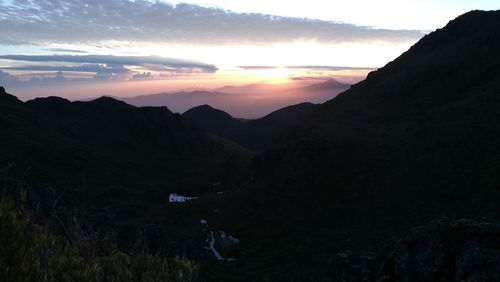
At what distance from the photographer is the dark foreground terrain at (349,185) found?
18.6m

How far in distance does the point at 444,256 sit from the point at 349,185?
36.2 metres

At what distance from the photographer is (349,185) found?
52156mm

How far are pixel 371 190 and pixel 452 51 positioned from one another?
49.7 metres

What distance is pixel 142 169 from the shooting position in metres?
106

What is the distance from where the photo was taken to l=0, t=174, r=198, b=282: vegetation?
16.7 ft

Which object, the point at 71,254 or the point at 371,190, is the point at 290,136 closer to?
the point at 371,190

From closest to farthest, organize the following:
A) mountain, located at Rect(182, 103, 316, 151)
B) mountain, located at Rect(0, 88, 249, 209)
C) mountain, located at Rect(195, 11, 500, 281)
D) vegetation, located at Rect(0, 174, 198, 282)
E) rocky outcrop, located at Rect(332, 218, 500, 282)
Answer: vegetation, located at Rect(0, 174, 198, 282)
rocky outcrop, located at Rect(332, 218, 500, 282)
mountain, located at Rect(195, 11, 500, 281)
mountain, located at Rect(0, 88, 249, 209)
mountain, located at Rect(182, 103, 316, 151)

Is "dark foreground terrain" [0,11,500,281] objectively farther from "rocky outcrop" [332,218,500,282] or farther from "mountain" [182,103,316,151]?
"mountain" [182,103,316,151]

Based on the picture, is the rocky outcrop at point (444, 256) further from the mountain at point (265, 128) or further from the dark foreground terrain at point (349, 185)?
the mountain at point (265, 128)

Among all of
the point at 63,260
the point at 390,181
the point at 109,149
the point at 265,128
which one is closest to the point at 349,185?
the point at 390,181

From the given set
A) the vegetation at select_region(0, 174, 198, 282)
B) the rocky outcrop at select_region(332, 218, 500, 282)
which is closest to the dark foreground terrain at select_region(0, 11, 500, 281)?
the rocky outcrop at select_region(332, 218, 500, 282)

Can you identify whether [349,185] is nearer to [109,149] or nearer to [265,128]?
[109,149]

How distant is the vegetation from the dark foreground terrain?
45 centimetres

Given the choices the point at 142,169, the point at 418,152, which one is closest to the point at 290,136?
the point at 418,152
